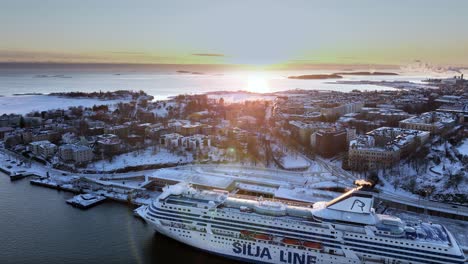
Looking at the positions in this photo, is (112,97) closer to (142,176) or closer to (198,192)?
(142,176)

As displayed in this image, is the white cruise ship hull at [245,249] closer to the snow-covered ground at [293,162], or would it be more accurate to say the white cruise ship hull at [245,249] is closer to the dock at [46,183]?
the dock at [46,183]

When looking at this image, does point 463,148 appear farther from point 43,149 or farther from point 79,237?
point 43,149

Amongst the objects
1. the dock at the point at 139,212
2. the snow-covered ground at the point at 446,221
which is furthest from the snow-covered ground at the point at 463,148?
the dock at the point at 139,212

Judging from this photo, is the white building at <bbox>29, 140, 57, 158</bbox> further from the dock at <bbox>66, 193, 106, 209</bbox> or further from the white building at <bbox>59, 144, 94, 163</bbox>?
the dock at <bbox>66, 193, 106, 209</bbox>

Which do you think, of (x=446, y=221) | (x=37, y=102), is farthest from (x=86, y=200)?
(x=37, y=102)

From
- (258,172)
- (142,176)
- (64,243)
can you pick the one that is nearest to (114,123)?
(142,176)

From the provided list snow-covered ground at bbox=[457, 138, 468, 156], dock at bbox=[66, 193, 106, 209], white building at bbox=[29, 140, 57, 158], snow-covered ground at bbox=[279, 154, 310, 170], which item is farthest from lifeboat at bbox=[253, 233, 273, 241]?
white building at bbox=[29, 140, 57, 158]
